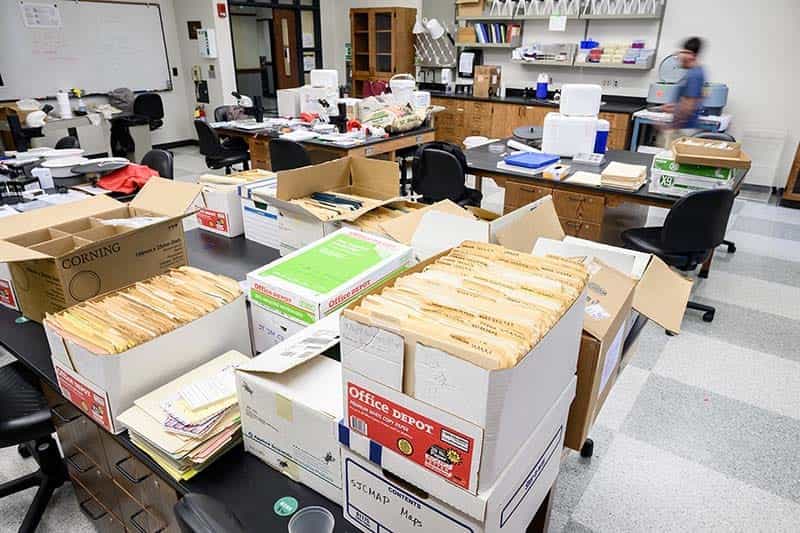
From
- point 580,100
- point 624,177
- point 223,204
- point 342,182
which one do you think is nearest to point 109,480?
point 223,204

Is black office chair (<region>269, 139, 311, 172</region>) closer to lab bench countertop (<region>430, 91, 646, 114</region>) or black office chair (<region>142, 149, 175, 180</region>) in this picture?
black office chair (<region>142, 149, 175, 180</region>)

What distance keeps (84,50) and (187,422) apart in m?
7.43

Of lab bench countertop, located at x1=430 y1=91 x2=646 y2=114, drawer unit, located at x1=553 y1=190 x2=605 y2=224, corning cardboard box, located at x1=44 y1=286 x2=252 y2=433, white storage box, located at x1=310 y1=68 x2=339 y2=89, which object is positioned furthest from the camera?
lab bench countertop, located at x1=430 y1=91 x2=646 y2=114

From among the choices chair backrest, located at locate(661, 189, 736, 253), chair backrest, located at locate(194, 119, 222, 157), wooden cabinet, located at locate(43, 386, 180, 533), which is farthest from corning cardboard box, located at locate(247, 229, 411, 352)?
chair backrest, located at locate(194, 119, 222, 157)

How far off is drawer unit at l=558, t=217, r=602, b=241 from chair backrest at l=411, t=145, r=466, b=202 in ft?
2.57

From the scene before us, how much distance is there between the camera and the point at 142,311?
1.27 meters

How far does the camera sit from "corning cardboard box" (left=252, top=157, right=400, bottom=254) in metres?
1.79

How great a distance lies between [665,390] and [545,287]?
6.66ft

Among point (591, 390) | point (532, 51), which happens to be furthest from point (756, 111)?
point (591, 390)

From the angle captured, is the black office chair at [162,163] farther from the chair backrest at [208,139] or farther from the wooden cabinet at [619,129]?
the wooden cabinet at [619,129]

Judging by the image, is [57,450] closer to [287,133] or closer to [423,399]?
[423,399]

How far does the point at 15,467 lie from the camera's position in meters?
2.11

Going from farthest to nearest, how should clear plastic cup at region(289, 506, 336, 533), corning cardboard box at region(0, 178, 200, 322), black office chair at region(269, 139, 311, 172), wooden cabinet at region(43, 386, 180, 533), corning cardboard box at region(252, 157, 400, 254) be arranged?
1. black office chair at region(269, 139, 311, 172)
2. corning cardboard box at region(252, 157, 400, 254)
3. corning cardboard box at region(0, 178, 200, 322)
4. wooden cabinet at region(43, 386, 180, 533)
5. clear plastic cup at region(289, 506, 336, 533)

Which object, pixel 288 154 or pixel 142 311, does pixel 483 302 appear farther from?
pixel 288 154
